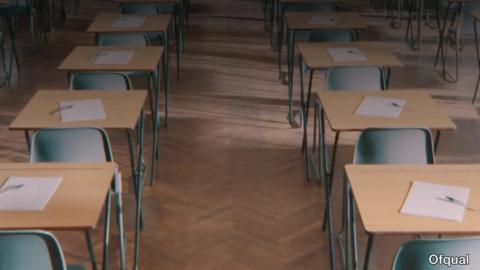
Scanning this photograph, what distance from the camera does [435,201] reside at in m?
2.45

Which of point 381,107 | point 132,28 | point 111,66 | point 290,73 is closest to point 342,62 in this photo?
point 381,107

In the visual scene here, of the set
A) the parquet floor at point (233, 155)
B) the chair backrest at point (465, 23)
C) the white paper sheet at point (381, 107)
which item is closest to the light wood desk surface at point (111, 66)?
the parquet floor at point (233, 155)

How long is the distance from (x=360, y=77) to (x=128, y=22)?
2285mm

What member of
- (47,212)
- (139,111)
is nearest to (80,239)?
(139,111)

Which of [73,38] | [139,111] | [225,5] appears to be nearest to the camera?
[139,111]

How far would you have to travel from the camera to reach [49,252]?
221cm

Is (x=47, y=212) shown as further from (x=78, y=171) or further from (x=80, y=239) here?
(x=80, y=239)

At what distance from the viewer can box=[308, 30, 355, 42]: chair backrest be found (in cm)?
497

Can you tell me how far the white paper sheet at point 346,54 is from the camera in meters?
4.38

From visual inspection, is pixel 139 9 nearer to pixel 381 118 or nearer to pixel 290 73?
pixel 290 73

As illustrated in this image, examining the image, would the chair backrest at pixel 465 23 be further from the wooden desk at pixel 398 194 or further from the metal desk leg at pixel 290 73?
the wooden desk at pixel 398 194

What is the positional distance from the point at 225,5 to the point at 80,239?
6606 millimetres

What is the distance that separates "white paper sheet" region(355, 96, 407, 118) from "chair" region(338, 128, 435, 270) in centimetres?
35

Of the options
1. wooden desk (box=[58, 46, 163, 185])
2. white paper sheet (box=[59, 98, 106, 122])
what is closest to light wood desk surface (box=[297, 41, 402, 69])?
wooden desk (box=[58, 46, 163, 185])
